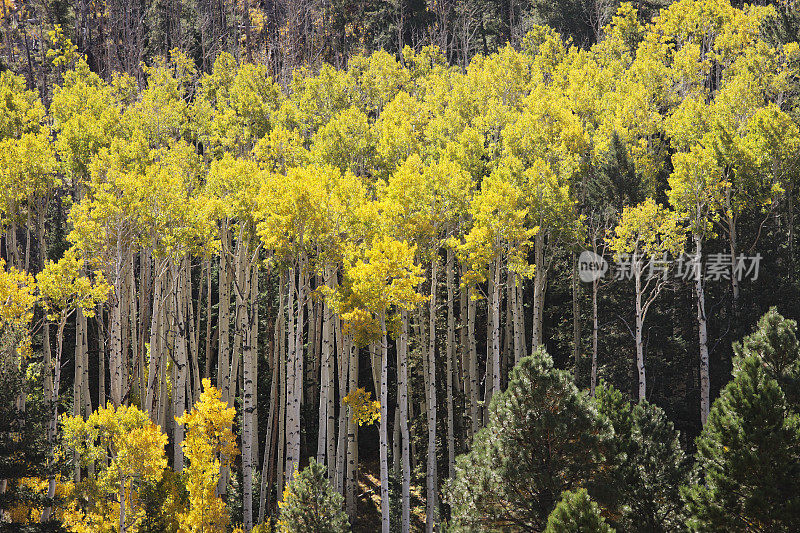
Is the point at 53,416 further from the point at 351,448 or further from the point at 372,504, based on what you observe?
the point at 372,504

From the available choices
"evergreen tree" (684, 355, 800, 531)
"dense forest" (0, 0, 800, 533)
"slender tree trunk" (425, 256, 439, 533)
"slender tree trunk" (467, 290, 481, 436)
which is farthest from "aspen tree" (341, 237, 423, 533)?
"evergreen tree" (684, 355, 800, 531)

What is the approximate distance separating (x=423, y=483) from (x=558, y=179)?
35.8ft

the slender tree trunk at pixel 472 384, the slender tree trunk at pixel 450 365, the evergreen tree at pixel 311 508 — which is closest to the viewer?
the evergreen tree at pixel 311 508

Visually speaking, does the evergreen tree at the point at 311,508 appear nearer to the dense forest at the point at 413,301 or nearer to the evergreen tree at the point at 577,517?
the dense forest at the point at 413,301

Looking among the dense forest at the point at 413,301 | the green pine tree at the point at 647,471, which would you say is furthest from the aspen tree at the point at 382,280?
the green pine tree at the point at 647,471

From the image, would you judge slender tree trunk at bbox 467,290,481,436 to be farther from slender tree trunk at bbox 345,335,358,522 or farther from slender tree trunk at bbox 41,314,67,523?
slender tree trunk at bbox 41,314,67,523

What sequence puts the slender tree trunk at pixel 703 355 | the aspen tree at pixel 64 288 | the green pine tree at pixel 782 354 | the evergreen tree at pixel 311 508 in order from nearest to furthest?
the green pine tree at pixel 782 354 → the evergreen tree at pixel 311 508 → the aspen tree at pixel 64 288 → the slender tree trunk at pixel 703 355

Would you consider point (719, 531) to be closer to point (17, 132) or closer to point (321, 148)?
point (321, 148)

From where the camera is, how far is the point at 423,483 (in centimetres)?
2419

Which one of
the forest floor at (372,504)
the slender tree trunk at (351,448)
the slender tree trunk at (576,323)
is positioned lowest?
the forest floor at (372,504)

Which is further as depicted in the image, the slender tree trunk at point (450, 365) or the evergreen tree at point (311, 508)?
the slender tree trunk at point (450, 365)

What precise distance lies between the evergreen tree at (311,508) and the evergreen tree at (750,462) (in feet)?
22.1

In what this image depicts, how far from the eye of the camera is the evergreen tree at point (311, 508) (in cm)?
1476

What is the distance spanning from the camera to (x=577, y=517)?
35.5 feet
